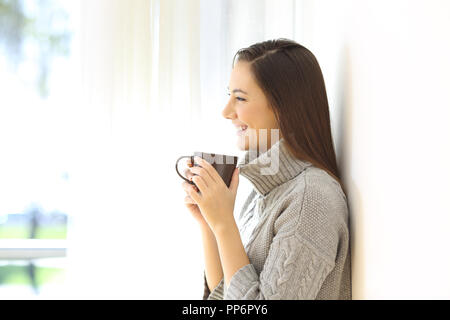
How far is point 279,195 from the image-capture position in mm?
1057

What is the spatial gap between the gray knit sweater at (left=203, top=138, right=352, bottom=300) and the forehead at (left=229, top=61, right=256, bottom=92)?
168 millimetres

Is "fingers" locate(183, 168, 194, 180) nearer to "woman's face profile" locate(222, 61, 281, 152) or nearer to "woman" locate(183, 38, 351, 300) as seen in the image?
"woman" locate(183, 38, 351, 300)

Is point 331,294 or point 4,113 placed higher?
point 4,113

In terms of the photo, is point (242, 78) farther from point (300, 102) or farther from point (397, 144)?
point (397, 144)

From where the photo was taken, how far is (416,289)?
0.65 metres

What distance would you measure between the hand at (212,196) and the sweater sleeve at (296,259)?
0.11 meters

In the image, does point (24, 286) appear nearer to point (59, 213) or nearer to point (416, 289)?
point (59, 213)

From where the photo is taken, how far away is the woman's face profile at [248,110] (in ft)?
3.74

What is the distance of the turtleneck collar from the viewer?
107 cm

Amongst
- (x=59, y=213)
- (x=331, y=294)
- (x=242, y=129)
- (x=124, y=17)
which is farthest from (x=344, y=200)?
(x=59, y=213)

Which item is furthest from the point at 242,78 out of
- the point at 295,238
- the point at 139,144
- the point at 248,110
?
the point at 139,144

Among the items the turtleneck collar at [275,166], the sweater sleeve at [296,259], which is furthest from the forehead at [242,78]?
the sweater sleeve at [296,259]

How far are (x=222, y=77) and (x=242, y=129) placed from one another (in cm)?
48
